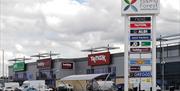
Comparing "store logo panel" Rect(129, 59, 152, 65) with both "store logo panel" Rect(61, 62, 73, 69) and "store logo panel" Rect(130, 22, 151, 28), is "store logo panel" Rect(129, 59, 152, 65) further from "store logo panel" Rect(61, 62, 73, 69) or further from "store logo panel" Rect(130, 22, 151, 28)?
"store logo panel" Rect(61, 62, 73, 69)

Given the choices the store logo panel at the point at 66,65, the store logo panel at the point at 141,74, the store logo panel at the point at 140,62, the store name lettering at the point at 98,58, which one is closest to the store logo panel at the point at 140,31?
the store logo panel at the point at 140,62

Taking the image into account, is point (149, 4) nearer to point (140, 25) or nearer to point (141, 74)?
point (140, 25)

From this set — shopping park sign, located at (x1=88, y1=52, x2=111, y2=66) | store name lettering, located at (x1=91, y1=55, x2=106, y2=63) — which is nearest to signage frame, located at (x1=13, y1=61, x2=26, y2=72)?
shopping park sign, located at (x1=88, y1=52, x2=111, y2=66)

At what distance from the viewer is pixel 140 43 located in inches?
1372

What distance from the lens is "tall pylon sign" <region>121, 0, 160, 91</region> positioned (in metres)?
34.4

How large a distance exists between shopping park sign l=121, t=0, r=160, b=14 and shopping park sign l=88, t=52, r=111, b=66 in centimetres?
5568

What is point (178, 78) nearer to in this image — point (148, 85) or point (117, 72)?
point (117, 72)

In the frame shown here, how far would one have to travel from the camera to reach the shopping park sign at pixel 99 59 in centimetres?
9069

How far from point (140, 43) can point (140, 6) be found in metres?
2.62

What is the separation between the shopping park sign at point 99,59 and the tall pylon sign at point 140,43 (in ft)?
182

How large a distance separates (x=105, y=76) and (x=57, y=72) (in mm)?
35176

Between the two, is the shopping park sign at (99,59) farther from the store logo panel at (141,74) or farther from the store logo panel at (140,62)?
the store logo panel at (141,74)

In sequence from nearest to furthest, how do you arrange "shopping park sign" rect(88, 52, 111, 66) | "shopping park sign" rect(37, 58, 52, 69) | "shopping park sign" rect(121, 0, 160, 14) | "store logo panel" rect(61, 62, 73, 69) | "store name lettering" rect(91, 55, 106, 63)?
"shopping park sign" rect(121, 0, 160, 14) < "shopping park sign" rect(88, 52, 111, 66) < "store name lettering" rect(91, 55, 106, 63) < "store logo panel" rect(61, 62, 73, 69) < "shopping park sign" rect(37, 58, 52, 69)

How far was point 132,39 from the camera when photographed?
114 feet
